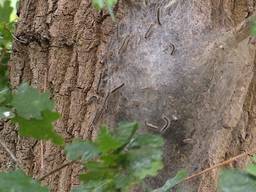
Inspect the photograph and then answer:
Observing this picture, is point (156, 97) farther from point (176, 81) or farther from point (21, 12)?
point (21, 12)

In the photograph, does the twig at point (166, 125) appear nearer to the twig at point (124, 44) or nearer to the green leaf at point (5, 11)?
the twig at point (124, 44)

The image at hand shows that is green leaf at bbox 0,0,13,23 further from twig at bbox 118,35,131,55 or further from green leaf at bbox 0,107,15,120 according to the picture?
green leaf at bbox 0,107,15,120

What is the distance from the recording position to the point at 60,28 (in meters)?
1.42

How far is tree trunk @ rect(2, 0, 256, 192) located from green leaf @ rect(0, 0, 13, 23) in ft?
0.25

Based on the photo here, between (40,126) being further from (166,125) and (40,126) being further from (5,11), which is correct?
(5,11)

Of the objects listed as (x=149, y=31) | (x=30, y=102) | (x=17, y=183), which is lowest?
(x=17, y=183)

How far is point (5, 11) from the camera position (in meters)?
1.37

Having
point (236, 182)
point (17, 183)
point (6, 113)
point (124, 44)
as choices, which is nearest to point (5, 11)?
point (124, 44)

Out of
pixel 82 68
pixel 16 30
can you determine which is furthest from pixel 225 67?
pixel 16 30

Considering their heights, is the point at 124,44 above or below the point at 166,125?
above

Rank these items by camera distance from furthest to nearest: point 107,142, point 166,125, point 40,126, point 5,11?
point 5,11, point 166,125, point 40,126, point 107,142

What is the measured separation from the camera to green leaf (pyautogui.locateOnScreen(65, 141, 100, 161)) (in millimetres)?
930

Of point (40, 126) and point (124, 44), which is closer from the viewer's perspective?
point (40, 126)

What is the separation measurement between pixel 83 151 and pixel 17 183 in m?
0.12
